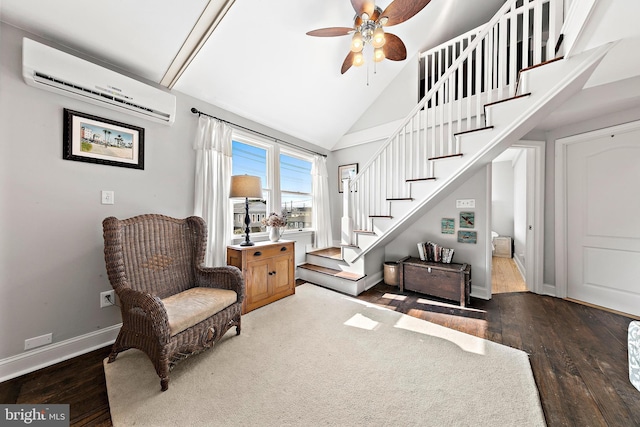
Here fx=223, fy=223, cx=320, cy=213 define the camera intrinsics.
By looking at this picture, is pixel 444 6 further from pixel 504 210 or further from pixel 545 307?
pixel 504 210

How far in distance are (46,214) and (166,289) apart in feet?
3.41

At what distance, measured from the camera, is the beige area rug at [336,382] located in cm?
127

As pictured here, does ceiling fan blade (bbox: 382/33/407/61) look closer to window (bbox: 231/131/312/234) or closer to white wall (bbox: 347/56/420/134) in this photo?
white wall (bbox: 347/56/420/134)

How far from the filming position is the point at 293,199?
3955mm

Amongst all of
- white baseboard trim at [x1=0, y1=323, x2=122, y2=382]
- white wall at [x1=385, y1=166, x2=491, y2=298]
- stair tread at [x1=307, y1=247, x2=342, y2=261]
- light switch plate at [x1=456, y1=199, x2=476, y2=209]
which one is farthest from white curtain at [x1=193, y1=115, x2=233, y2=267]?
light switch plate at [x1=456, y1=199, x2=476, y2=209]

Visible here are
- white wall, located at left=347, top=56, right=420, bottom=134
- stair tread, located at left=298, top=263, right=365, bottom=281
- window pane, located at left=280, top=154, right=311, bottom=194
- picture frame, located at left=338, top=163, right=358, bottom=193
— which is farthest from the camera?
picture frame, located at left=338, top=163, right=358, bottom=193

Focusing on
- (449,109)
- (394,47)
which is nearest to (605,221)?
(449,109)

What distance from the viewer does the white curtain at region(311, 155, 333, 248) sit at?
13.8 ft

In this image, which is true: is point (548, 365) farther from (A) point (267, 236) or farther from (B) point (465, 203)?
(A) point (267, 236)

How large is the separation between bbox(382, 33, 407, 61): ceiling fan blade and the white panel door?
8.11 feet

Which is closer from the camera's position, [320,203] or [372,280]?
[372,280]

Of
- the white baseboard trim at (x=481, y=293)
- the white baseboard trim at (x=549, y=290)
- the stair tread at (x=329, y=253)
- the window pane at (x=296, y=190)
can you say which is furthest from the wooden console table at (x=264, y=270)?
the white baseboard trim at (x=549, y=290)

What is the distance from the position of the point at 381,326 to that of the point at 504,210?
5.44 metres

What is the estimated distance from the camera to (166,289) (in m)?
2.02
